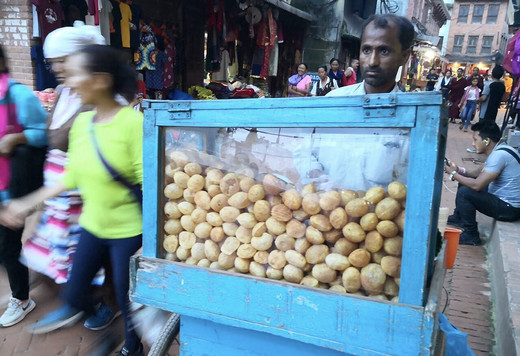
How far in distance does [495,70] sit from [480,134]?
20.9ft

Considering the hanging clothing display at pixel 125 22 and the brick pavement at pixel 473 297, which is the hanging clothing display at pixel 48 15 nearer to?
the hanging clothing display at pixel 125 22

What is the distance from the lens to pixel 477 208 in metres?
3.98

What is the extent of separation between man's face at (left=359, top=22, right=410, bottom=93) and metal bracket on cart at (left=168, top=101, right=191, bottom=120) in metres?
1.14

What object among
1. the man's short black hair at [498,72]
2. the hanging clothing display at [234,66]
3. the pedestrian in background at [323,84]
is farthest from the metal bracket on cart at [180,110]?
the man's short black hair at [498,72]

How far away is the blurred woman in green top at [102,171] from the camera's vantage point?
171 centimetres

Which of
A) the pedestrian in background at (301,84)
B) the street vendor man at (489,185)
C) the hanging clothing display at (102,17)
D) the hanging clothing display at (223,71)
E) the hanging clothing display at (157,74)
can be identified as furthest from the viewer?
the hanging clothing display at (223,71)

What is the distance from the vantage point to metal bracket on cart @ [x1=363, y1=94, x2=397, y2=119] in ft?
3.39

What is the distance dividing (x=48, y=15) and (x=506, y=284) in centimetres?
522

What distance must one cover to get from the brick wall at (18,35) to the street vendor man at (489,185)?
15.7ft

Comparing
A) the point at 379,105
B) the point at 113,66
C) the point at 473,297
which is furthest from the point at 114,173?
the point at 473,297

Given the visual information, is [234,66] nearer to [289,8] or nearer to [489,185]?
[289,8]

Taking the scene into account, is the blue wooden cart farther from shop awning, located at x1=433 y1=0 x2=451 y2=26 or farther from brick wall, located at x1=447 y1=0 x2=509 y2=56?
brick wall, located at x1=447 y1=0 x2=509 y2=56

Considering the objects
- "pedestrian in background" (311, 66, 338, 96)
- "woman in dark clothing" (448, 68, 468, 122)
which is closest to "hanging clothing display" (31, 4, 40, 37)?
"pedestrian in background" (311, 66, 338, 96)

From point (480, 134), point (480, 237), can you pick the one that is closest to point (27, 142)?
point (480, 134)
